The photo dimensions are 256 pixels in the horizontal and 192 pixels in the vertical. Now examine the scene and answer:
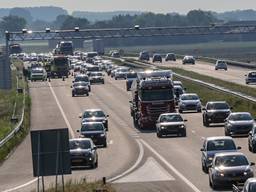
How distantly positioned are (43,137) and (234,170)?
8.70 m

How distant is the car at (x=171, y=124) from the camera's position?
56688 mm

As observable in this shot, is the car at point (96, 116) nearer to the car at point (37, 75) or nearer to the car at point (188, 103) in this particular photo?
the car at point (188, 103)

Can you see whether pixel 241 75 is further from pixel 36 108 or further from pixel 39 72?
pixel 36 108

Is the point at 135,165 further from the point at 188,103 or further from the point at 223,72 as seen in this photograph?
the point at 223,72

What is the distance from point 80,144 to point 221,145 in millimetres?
6936

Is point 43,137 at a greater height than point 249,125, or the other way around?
point 43,137

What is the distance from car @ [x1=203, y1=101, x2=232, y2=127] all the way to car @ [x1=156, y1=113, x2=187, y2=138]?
5589 millimetres

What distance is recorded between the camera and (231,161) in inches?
1335

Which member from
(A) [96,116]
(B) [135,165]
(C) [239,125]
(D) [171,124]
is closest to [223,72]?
(A) [96,116]

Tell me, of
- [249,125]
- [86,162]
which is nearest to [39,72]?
[249,125]

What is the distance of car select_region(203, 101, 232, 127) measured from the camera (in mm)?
62312

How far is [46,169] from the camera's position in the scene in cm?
2669

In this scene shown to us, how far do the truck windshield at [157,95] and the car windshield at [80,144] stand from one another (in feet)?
60.5

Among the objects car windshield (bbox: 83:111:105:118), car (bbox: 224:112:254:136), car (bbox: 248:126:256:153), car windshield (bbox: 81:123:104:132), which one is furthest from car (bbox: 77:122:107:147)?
car windshield (bbox: 83:111:105:118)
